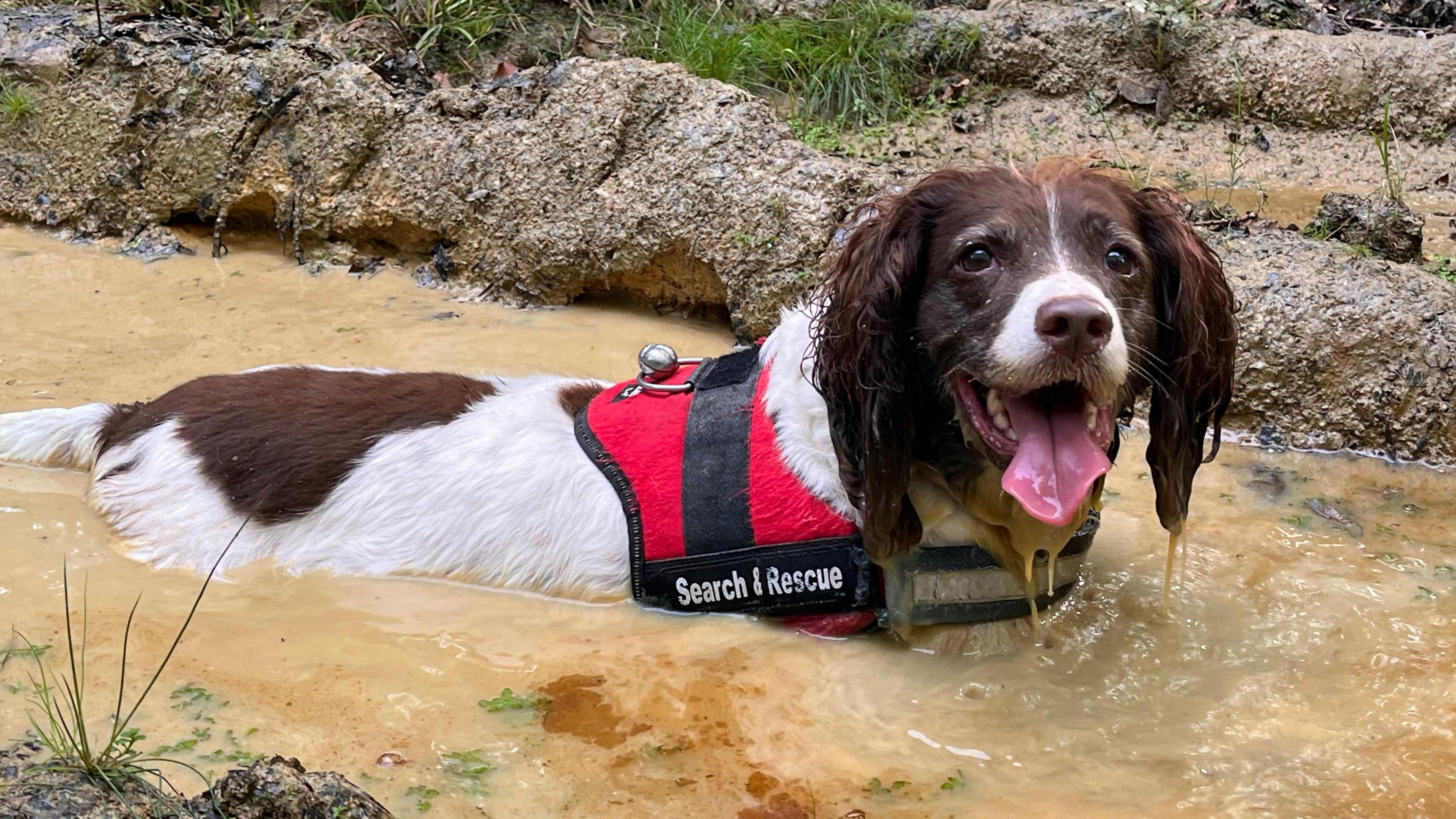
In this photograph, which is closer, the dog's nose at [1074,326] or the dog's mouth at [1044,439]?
the dog's nose at [1074,326]

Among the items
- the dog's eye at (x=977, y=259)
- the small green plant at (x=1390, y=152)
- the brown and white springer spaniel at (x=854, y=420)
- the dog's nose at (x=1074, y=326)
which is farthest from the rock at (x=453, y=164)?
the small green plant at (x=1390, y=152)

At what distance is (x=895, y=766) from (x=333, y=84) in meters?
4.28

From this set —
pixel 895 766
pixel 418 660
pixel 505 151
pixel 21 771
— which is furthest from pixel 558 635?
pixel 505 151

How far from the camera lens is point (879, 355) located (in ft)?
9.11

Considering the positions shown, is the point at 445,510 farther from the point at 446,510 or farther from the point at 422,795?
the point at 422,795

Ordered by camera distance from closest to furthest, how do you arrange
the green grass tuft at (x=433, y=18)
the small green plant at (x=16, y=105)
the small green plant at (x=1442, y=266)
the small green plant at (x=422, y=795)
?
the small green plant at (x=422, y=795) → the small green plant at (x=1442, y=266) → the small green plant at (x=16, y=105) → the green grass tuft at (x=433, y=18)

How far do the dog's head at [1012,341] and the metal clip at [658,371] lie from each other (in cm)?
59

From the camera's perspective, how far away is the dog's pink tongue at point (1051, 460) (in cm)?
262

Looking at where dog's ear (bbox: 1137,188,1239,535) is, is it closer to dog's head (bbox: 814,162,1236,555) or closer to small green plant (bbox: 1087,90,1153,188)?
dog's head (bbox: 814,162,1236,555)

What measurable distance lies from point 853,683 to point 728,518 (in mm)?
510

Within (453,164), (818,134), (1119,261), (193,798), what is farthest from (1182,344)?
(818,134)

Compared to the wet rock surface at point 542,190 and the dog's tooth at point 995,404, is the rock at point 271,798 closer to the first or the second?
the dog's tooth at point 995,404

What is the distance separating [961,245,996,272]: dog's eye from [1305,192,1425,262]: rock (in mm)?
2696

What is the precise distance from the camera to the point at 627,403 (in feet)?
11.2
